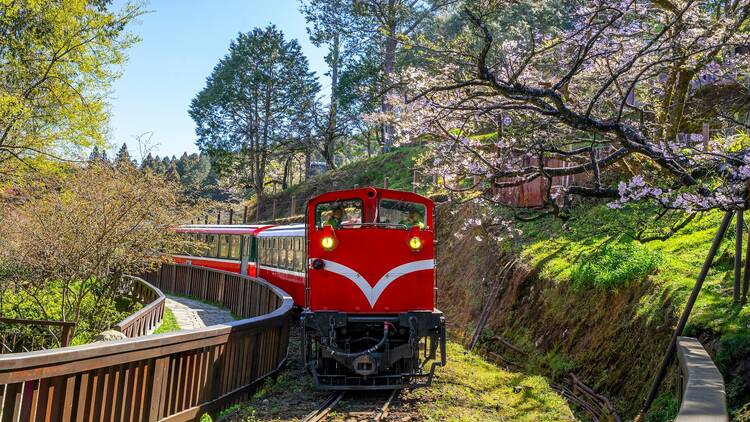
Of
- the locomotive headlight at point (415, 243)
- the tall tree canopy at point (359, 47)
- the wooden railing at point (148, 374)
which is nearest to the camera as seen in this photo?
the wooden railing at point (148, 374)

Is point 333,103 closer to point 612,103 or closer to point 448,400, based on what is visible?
point 612,103

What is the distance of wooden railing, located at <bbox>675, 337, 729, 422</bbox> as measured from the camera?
303cm

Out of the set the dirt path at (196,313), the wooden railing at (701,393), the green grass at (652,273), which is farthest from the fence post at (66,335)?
the wooden railing at (701,393)

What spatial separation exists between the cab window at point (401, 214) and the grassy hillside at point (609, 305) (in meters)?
3.38

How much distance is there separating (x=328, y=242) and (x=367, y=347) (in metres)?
1.68

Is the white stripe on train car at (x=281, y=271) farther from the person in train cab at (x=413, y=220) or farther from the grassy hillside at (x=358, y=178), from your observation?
the grassy hillside at (x=358, y=178)

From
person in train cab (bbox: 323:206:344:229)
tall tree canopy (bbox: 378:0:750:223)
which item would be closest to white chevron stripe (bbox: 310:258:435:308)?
person in train cab (bbox: 323:206:344:229)

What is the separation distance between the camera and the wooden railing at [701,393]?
3.03 meters

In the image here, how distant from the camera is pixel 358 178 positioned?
3794 cm

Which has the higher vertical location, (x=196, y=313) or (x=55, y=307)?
(x=55, y=307)

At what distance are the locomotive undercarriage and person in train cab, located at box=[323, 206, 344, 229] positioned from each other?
145 cm

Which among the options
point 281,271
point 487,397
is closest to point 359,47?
point 281,271

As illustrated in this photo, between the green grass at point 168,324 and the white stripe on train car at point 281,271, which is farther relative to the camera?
the white stripe on train car at point 281,271

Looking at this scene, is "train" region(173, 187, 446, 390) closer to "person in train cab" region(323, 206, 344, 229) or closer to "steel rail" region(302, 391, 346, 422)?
"person in train cab" region(323, 206, 344, 229)
